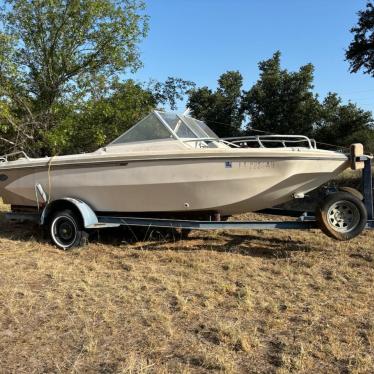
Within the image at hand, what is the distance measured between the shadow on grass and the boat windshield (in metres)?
1.49

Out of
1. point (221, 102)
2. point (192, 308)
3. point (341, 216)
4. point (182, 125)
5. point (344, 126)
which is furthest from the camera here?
point (221, 102)

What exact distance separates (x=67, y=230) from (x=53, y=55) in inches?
237

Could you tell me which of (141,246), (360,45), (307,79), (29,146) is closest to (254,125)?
(307,79)

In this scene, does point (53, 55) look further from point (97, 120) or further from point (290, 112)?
point (290, 112)

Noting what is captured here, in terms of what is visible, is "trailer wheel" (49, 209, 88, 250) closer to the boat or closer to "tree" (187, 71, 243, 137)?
the boat

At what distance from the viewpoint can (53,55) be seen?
10.9 metres

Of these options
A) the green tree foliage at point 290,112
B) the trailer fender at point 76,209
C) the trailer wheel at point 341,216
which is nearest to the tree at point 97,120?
the trailer fender at point 76,209

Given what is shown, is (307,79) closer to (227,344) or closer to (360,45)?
(360,45)

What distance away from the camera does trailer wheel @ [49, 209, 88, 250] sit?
6.37 metres

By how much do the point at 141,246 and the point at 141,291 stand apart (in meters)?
2.01

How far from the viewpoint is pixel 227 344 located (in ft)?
10.3

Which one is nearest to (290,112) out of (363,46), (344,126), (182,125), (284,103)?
(284,103)

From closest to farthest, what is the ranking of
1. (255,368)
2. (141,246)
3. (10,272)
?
(255,368)
(10,272)
(141,246)

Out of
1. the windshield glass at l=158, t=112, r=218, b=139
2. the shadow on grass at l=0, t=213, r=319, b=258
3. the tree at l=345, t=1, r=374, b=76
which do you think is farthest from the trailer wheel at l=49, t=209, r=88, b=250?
the tree at l=345, t=1, r=374, b=76
